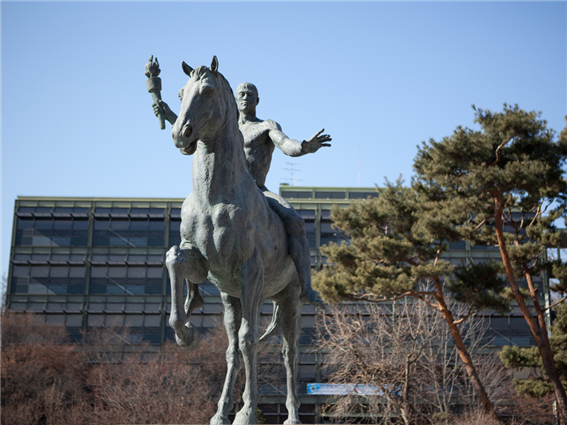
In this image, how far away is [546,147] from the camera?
20922 mm

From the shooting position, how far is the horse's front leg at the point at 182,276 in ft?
19.5

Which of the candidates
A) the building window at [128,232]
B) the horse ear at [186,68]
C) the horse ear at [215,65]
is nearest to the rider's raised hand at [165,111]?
the horse ear at [186,68]

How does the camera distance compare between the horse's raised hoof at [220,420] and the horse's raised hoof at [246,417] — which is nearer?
the horse's raised hoof at [246,417]

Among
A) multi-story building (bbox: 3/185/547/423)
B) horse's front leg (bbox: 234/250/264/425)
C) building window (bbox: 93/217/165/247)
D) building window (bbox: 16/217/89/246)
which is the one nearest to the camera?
horse's front leg (bbox: 234/250/264/425)

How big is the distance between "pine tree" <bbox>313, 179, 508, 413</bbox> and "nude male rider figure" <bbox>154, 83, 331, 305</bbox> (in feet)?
48.3

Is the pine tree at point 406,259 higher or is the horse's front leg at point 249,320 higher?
the pine tree at point 406,259

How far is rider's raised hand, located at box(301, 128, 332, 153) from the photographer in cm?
621

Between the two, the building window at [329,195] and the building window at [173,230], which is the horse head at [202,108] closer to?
the building window at [173,230]

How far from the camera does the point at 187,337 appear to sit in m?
6.29

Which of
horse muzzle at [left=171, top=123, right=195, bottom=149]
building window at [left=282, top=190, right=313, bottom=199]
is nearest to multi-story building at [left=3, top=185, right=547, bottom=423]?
building window at [left=282, top=190, right=313, bottom=199]

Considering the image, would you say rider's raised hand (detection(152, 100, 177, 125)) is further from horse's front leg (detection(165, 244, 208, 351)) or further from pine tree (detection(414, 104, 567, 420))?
pine tree (detection(414, 104, 567, 420))

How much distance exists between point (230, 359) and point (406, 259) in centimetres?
1839

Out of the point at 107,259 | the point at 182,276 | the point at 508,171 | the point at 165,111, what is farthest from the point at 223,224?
the point at 107,259

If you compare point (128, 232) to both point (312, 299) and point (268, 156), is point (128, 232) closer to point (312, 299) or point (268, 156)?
point (268, 156)
